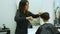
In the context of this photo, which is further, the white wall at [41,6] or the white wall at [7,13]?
the white wall at [7,13]

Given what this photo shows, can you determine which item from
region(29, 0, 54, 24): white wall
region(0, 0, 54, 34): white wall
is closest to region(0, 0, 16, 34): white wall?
region(0, 0, 54, 34): white wall

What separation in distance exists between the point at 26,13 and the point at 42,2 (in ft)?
1.59

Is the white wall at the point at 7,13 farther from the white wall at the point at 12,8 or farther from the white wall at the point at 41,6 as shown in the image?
the white wall at the point at 41,6

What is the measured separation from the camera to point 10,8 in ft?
11.4

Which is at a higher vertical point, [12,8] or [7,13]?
[12,8]

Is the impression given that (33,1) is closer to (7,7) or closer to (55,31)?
(7,7)

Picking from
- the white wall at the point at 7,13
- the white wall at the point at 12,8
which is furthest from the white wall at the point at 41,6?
the white wall at the point at 7,13

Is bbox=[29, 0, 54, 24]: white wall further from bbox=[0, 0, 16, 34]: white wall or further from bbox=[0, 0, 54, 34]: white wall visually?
bbox=[0, 0, 16, 34]: white wall

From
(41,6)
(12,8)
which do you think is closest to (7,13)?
(12,8)

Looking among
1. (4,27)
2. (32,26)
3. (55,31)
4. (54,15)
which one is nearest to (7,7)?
(4,27)

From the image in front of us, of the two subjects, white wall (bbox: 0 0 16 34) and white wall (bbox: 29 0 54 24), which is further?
white wall (bbox: 0 0 16 34)

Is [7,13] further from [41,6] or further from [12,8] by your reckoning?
[41,6]

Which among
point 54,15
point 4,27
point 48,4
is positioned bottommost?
point 4,27

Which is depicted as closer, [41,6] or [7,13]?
[41,6]
